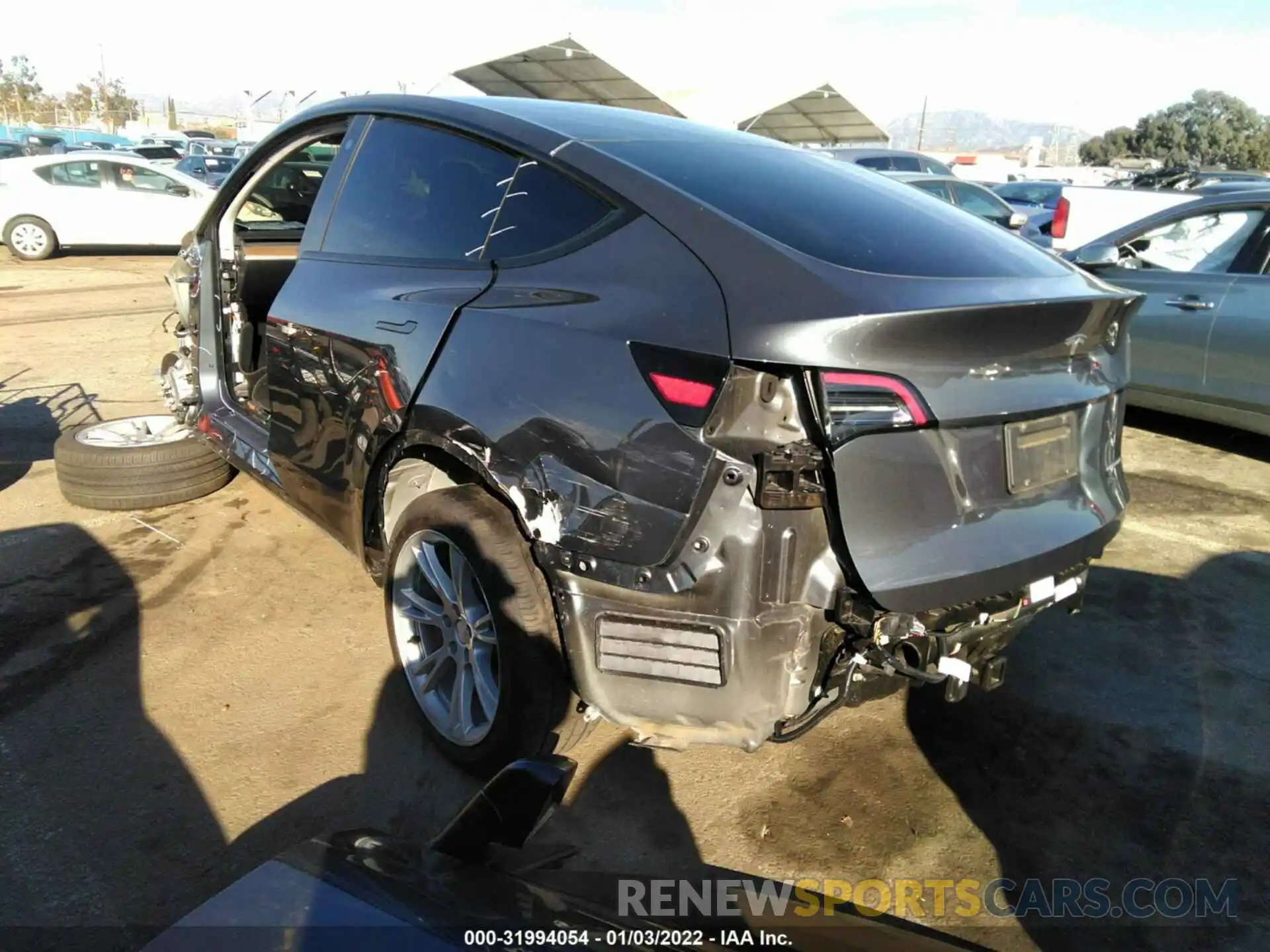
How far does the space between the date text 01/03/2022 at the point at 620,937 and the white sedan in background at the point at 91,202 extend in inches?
579

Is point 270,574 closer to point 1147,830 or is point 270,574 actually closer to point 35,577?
point 35,577

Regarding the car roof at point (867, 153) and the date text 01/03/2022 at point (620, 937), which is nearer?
the date text 01/03/2022 at point (620, 937)

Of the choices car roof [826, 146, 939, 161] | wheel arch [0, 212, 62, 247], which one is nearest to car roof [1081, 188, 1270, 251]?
car roof [826, 146, 939, 161]

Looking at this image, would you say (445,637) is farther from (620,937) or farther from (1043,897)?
(1043,897)

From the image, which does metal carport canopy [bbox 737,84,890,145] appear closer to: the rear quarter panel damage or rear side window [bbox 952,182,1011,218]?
rear side window [bbox 952,182,1011,218]

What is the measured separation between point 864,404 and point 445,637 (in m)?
1.50

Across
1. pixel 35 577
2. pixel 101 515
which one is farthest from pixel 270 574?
→ pixel 101 515

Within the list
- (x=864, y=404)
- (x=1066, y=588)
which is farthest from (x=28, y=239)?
(x=1066, y=588)

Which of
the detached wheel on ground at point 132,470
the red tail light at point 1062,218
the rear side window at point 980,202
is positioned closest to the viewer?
the detached wheel on ground at point 132,470

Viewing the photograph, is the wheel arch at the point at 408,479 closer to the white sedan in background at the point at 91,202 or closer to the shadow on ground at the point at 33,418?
the shadow on ground at the point at 33,418

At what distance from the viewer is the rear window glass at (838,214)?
235 cm

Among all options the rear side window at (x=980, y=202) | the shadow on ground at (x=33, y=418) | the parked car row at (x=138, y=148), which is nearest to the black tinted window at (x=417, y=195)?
the shadow on ground at (x=33, y=418)

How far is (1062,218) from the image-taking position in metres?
10.4

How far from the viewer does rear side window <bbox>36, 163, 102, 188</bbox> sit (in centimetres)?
1448
